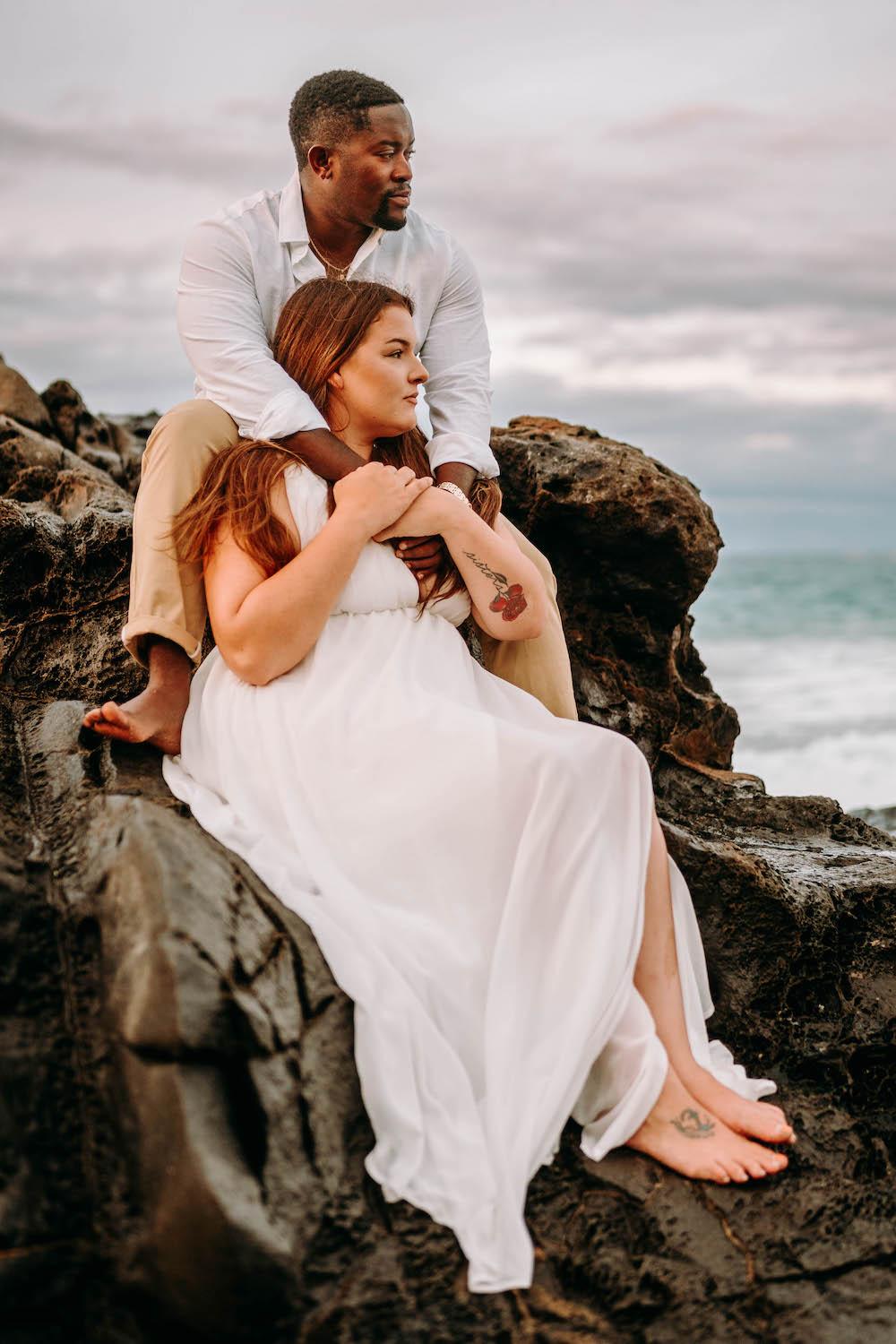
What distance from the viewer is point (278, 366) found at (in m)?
4.15

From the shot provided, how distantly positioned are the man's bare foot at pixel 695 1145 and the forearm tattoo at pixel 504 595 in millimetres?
1490

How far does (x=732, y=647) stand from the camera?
103ft

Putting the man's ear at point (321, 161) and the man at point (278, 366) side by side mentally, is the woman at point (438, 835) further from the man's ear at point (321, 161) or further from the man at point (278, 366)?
the man's ear at point (321, 161)

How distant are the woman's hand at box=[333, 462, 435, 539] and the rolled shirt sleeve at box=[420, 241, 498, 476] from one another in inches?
34.3

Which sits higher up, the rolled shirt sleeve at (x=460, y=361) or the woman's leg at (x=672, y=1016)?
the rolled shirt sleeve at (x=460, y=361)

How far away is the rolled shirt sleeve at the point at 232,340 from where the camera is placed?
158 inches

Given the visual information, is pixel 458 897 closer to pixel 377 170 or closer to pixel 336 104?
pixel 377 170

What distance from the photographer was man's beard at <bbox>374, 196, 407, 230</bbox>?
182 inches

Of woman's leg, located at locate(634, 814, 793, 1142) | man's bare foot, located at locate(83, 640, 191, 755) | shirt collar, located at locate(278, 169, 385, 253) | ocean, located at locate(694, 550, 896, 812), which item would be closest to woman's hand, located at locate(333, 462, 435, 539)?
man's bare foot, located at locate(83, 640, 191, 755)

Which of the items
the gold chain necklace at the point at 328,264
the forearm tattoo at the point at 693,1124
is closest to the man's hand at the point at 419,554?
the gold chain necklace at the point at 328,264

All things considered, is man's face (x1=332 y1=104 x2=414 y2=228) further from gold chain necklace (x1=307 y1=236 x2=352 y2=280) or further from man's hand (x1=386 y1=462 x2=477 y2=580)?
man's hand (x1=386 y1=462 x2=477 y2=580)

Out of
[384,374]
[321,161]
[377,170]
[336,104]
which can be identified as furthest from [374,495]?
[336,104]

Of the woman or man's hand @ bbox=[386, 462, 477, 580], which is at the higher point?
man's hand @ bbox=[386, 462, 477, 580]

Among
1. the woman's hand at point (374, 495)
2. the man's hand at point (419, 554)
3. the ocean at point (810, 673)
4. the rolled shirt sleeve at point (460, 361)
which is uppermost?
the rolled shirt sleeve at point (460, 361)
